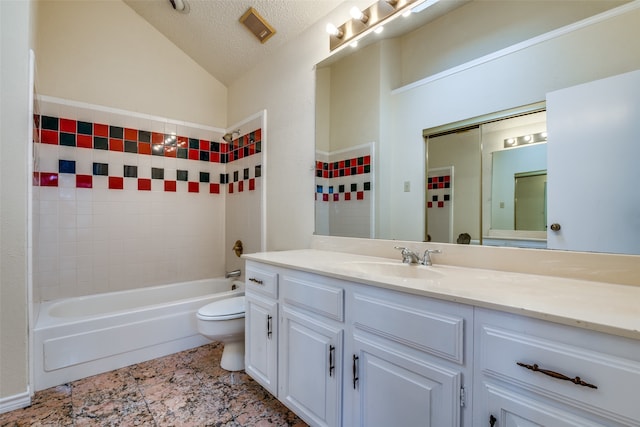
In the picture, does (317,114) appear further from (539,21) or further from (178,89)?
(178,89)

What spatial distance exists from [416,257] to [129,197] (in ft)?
8.06

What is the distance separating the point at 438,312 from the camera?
2.81 ft

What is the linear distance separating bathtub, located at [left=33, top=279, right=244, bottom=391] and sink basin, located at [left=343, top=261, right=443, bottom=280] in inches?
54.1

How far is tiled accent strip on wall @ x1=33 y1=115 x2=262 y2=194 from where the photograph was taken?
224 cm

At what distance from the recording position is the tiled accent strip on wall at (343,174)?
180cm

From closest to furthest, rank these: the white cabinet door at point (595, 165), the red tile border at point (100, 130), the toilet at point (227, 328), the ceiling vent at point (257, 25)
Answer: the white cabinet door at point (595, 165)
the toilet at point (227, 328)
the ceiling vent at point (257, 25)
the red tile border at point (100, 130)

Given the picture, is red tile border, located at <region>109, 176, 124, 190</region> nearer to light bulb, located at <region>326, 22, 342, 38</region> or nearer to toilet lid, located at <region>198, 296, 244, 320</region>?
toilet lid, located at <region>198, 296, 244, 320</region>

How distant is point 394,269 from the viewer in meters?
1.39

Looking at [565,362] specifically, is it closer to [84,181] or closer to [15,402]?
[15,402]

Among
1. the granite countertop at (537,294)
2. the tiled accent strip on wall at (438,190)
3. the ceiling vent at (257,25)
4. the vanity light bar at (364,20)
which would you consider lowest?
the granite countertop at (537,294)

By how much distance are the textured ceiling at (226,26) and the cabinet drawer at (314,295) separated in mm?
1794

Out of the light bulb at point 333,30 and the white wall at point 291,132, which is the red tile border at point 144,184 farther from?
the light bulb at point 333,30

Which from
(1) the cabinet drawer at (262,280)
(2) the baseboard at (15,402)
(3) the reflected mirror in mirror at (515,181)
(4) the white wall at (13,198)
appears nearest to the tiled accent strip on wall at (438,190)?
(3) the reflected mirror in mirror at (515,181)

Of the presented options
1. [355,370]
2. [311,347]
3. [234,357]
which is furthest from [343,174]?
[234,357]
